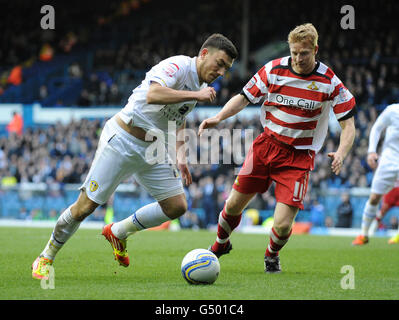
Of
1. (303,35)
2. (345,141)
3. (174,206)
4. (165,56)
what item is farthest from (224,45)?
(165,56)

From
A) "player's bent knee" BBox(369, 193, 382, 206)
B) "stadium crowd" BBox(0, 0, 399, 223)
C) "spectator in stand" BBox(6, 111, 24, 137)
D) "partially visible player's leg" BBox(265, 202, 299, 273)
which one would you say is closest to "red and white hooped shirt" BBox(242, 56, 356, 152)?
"partially visible player's leg" BBox(265, 202, 299, 273)

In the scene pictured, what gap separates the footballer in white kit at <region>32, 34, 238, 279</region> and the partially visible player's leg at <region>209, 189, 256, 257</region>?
77 cm

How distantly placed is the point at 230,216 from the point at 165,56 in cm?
2200

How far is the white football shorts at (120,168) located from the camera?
21.8ft

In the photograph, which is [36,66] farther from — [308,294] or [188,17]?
[308,294]

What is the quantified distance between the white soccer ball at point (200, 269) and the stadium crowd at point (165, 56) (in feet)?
40.1

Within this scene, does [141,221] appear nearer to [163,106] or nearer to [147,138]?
[147,138]

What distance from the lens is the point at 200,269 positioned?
6.25 meters

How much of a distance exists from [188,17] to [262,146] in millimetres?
26011

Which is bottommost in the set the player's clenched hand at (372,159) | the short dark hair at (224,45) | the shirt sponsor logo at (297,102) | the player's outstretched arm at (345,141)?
Answer: the player's clenched hand at (372,159)

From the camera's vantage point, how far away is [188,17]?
32531mm

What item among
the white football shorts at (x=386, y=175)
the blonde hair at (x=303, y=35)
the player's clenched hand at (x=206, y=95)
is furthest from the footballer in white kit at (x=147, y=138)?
the white football shorts at (x=386, y=175)

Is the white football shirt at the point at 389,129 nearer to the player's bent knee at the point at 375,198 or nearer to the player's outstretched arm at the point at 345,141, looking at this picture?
the player's bent knee at the point at 375,198

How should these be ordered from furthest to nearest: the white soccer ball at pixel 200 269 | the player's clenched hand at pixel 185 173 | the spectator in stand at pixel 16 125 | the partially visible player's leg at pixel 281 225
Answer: the spectator in stand at pixel 16 125 < the player's clenched hand at pixel 185 173 < the partially visible player's leg at pixel 281 225 < the white soccer ball at pixel 200 269
